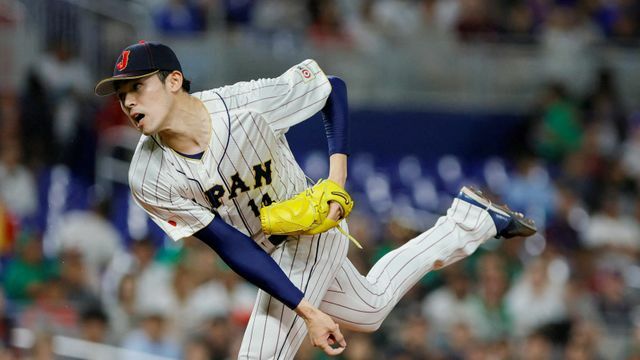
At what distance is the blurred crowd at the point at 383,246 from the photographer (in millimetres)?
8125

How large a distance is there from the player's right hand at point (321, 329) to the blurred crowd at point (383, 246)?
2694mm

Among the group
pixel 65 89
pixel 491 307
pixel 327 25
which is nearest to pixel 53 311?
pixel 65 89

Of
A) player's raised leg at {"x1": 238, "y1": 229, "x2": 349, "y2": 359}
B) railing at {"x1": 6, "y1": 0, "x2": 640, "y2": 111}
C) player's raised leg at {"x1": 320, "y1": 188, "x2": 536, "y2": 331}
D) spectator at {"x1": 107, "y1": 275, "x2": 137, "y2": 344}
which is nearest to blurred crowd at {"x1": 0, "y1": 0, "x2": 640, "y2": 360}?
spectator at {"x1": 107, "y1": 275, "x2": 137, "y2": 344}

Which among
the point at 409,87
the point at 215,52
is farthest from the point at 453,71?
the point at 215,52

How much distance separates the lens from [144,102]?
4871 mm

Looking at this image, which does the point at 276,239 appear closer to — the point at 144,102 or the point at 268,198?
the point at 268,198

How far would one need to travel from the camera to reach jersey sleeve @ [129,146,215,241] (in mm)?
5062

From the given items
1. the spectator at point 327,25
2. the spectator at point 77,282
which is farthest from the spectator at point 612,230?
the spectator at point 77,282

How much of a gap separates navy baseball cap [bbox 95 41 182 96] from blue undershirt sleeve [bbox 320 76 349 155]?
85 centimetres

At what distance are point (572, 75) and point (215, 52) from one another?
11.1 ft

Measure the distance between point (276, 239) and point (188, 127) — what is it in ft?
2.35

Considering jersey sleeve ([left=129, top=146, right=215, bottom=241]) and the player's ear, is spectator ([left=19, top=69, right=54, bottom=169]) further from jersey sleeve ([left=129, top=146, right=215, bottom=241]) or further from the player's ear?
the player's ear

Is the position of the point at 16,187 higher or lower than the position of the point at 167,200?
lower

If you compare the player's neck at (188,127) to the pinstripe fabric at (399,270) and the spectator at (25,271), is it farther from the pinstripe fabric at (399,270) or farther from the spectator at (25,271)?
the spectator at (25,271)
